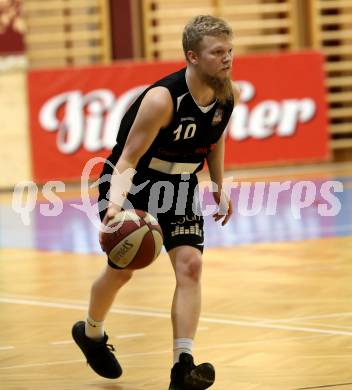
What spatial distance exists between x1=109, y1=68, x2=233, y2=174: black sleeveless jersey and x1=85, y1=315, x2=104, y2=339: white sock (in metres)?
0.74

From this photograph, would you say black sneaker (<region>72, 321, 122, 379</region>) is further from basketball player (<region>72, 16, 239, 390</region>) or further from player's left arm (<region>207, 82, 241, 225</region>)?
player's left arm (<region>207, 82, 241, 225</region>)

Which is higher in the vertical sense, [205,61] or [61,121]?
[205,61]

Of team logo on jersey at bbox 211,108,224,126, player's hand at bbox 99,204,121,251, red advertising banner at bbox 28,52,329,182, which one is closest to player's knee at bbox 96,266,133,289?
player's hand at bbox 99,204,121,251

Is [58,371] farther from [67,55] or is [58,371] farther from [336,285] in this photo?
[67,55]

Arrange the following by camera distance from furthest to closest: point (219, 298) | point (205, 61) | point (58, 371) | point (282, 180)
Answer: point (282, 180) → point (219, 298) → point (58, 371) → point (205, 61)

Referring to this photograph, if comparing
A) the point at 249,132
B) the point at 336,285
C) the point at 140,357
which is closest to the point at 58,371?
the point at 140,357

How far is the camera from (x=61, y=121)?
1474 cm

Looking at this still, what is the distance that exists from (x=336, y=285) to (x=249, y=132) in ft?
29.0

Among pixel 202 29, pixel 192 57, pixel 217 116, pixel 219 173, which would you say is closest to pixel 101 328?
pixel 219 173

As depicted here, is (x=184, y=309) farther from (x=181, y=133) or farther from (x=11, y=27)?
(x=11, y=27)

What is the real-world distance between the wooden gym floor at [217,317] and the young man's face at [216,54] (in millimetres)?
1292

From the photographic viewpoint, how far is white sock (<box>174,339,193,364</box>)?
436 cm

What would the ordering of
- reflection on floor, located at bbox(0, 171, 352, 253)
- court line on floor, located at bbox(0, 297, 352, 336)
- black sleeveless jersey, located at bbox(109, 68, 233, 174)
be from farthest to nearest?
reflection on floor, located at bbox(0, 171, 352, 253)
court line on floor, located at bbox(0, 297, 352, 336)
black sleeveless jersey, located at bbox(109, 68, 233, 174)

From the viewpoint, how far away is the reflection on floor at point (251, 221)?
974 cm
